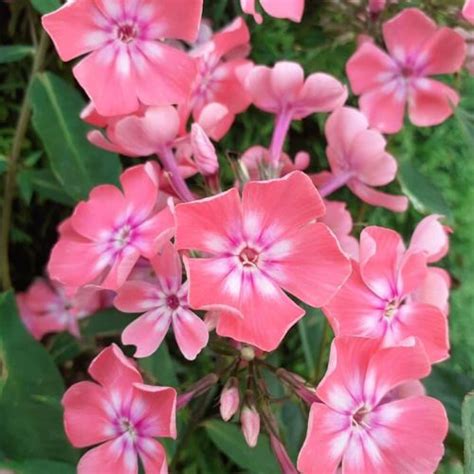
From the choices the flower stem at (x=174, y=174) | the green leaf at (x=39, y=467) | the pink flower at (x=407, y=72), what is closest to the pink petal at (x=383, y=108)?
the pink flower at (x=407, y=72)

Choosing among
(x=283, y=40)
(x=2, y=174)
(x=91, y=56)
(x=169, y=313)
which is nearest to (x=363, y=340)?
(x=169, y=313)

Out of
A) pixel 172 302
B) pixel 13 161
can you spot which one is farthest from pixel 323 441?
pixel 13 161

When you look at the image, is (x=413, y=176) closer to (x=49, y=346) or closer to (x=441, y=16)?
(x=441, y=16)

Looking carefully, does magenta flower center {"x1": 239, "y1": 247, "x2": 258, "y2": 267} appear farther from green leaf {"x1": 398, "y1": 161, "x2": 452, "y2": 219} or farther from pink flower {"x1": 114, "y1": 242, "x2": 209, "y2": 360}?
green leaf {"x1": 398, "y1": 161, "x2": 452, "y2": 219}

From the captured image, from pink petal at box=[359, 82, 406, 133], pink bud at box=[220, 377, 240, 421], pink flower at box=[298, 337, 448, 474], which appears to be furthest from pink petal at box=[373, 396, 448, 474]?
pink petal at box=[359, 82, 406, 133]

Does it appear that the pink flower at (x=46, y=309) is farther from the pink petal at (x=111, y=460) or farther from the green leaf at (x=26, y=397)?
the pink petal at (x=111, y=460)

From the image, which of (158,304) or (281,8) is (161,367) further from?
(281,8)
